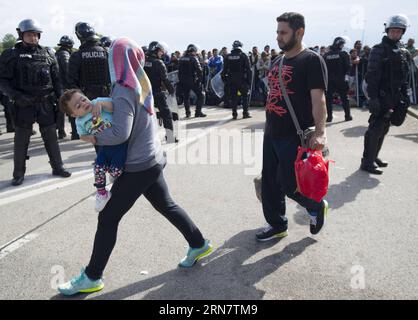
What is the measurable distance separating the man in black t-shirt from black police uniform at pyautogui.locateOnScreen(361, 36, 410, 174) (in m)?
2.60

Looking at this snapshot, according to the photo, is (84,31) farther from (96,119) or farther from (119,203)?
(119,203)

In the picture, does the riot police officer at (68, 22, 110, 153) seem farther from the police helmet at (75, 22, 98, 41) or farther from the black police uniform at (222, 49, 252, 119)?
the black police uniform at (222, 49, 252, 119)

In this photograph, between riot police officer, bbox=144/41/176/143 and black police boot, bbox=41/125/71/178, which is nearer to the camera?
black police boot, bbox=41/125/71/178

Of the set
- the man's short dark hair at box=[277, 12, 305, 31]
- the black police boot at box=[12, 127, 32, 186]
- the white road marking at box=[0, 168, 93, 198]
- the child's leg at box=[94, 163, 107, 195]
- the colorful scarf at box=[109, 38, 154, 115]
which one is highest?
the man's short dark hair at box=[277, 12, 305, 31]

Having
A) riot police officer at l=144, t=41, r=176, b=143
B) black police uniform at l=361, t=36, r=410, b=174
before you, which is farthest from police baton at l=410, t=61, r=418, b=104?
riot police officer at l=144, t=41, r=176, b=143

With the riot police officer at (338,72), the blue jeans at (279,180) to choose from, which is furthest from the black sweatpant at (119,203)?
the riot police officer at (338,72)

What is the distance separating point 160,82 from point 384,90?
4035mm

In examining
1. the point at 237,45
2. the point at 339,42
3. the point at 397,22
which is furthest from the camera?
the point at 237,45

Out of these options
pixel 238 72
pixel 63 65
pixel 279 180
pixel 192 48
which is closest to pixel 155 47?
pixel 63 65

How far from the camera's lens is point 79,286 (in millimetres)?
2891

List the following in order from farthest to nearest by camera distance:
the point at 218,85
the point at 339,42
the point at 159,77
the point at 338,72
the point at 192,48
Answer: the point at 218,85 < the point at 192,48 < the point at 338,72 < the point at 339,42 < the point at 159,77

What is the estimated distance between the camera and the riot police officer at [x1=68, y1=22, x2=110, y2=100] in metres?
5.91

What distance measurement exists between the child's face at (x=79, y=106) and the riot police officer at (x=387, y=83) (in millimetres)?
4114
